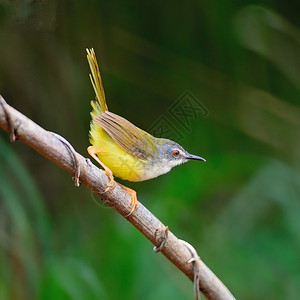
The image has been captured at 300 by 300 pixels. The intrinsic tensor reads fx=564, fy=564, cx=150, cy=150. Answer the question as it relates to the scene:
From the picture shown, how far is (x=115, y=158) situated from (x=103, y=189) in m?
0.67

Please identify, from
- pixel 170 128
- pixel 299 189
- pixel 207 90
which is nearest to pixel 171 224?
pixel 170 128

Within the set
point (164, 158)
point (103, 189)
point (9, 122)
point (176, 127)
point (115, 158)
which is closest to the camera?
point (9, 122)

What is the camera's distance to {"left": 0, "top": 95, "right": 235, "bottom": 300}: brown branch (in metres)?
1.62

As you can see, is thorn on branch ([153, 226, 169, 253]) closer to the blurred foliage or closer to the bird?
the bird

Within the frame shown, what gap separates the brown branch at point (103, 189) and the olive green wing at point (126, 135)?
1.64 ft

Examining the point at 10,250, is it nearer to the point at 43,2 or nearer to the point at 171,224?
the point at 171,224

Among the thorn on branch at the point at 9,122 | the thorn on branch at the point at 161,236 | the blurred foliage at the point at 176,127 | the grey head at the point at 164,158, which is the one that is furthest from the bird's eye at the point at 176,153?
the thorn on branch at the point at 9,122

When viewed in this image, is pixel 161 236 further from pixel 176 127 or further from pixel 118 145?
pixel 176 127

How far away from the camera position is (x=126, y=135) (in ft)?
8.96

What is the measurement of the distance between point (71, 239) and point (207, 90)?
1.70 metres

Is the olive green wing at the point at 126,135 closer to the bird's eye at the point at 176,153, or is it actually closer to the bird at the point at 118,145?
the bird at the point at 118,145

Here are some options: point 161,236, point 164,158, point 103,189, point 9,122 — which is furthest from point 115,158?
point 9,122

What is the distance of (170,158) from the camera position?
3.10 meters

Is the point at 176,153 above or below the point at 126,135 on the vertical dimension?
above
